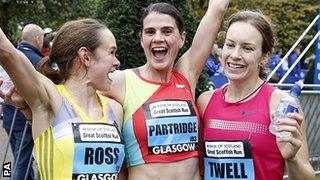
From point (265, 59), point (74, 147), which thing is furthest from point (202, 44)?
point (74, 147)

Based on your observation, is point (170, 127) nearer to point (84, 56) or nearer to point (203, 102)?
point (203, 102)

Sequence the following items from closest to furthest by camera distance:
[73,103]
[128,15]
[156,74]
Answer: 1. [73,103]
2. [156,74]
3. [128,15]

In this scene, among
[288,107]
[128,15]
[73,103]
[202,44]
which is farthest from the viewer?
[128,15]

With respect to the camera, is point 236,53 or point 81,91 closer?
point 81,91

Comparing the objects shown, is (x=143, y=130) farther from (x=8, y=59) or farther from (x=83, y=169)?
(x=8, y=59)

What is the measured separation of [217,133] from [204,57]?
2.23 feet

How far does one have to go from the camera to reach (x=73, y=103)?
3.15 m

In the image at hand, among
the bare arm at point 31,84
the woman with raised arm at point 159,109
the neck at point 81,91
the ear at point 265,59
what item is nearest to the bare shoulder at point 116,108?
the woman with raised arm at point 159,109

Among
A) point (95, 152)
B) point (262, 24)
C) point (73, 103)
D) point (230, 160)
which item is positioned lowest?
point (230, 160)

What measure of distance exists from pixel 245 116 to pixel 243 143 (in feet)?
0.50

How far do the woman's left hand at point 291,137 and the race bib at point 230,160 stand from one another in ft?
0.97

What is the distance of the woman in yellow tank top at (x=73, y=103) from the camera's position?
297cm

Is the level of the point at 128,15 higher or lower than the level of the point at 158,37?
higher

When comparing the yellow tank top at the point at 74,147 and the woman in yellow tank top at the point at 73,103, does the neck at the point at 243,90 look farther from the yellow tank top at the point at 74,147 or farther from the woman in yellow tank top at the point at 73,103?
the yellow tank top at the point at 74,147
